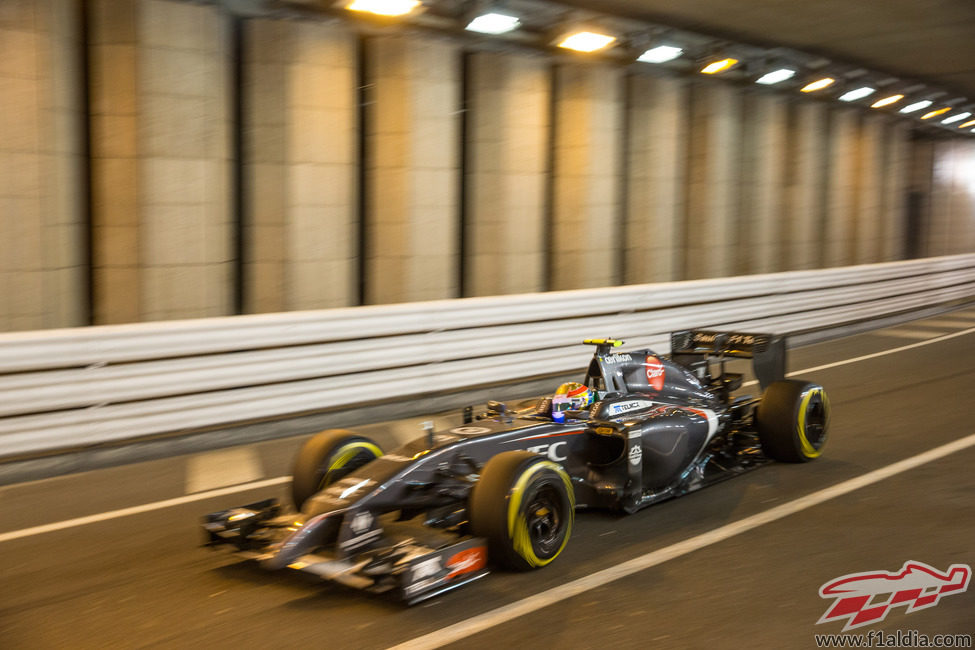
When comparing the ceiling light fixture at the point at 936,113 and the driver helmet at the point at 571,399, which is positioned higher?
the ceiling light fixture at the point at 936,113

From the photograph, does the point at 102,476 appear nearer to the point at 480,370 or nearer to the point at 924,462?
the point at 480,370

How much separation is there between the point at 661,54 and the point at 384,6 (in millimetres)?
6149

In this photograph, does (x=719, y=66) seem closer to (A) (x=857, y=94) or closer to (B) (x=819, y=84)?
(B) (x=819, y=84)

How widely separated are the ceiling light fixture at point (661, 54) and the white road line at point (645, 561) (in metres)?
9.64

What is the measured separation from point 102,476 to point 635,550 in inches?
187

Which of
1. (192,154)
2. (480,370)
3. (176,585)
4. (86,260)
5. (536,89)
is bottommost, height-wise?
(176,585)

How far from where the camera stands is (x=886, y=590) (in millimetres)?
5680

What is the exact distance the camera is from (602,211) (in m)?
17.7

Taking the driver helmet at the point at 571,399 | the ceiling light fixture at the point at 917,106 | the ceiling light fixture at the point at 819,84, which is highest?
the ceiling light fixture at the point at 917,106

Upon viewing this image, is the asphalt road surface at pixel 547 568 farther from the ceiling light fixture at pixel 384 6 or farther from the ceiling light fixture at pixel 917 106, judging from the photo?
the ceiling light fixture at pixel 917 106

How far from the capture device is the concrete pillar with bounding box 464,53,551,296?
15.7 meters

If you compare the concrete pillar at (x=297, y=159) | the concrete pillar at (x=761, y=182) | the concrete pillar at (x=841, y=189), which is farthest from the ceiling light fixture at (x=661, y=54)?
the concrete pillar at (x=841, y=189)

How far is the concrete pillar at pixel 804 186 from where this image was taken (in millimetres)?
23531

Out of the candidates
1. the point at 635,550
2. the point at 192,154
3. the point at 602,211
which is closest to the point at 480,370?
the point at 192,154
